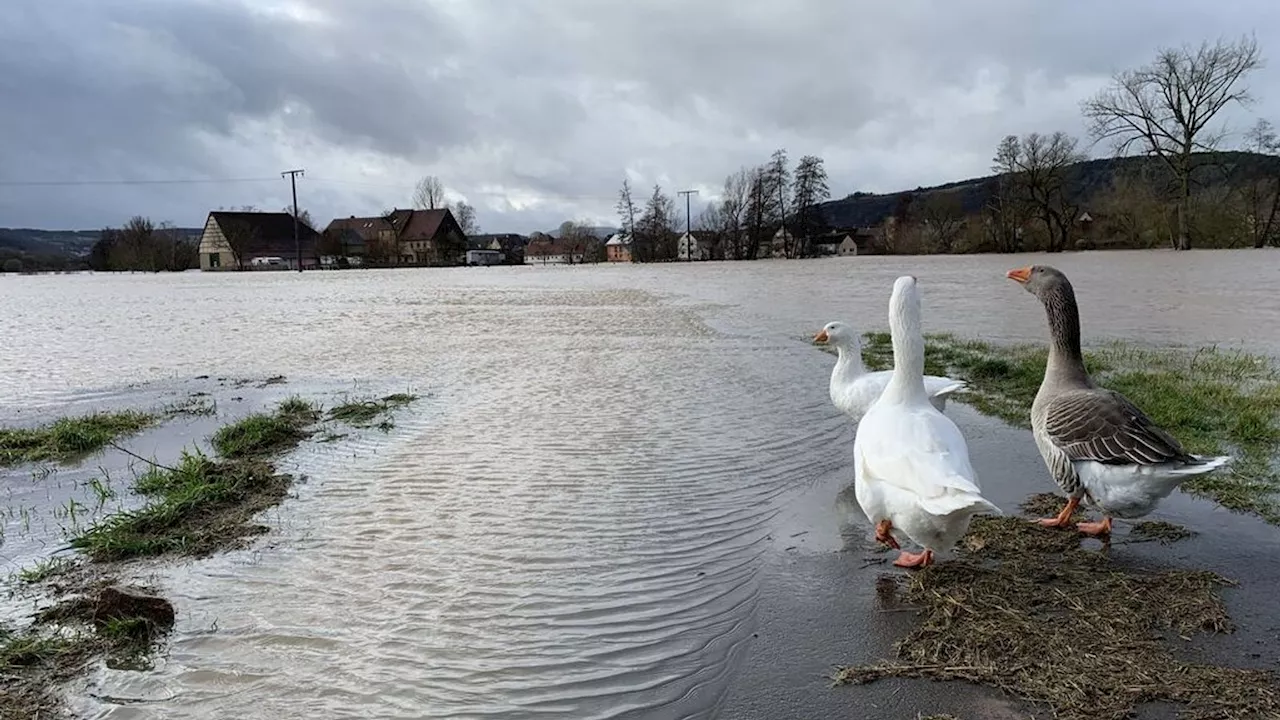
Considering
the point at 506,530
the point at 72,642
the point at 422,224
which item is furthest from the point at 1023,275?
the point at 422,224

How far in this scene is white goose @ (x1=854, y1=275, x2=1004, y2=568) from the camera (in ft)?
13.0

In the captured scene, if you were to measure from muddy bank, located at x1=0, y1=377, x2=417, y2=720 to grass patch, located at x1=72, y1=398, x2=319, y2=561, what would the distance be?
11 mm

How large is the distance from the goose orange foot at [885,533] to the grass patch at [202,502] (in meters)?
4.54

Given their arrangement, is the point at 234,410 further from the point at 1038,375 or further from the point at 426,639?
the point at 1038,375

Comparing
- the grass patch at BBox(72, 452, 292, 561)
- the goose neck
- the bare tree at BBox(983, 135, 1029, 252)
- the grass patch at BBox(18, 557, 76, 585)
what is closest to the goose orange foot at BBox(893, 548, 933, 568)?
the goose neck

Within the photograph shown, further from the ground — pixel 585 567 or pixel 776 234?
pixel 776 234

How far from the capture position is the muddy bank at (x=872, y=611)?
3271 mm

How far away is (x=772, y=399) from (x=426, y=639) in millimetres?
7096

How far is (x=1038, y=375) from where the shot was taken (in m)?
10.5

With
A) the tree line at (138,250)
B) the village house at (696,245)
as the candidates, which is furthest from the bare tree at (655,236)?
the tree line at (138,250)

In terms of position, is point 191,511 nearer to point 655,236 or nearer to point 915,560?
point 915,560

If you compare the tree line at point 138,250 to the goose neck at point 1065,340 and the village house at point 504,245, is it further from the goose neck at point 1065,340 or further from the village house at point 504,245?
the goose neck at point 1065,340

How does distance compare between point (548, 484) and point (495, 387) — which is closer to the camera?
point (548, 484)

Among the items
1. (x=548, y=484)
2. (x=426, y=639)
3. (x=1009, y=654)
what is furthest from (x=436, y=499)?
(x=1009, y=654)
